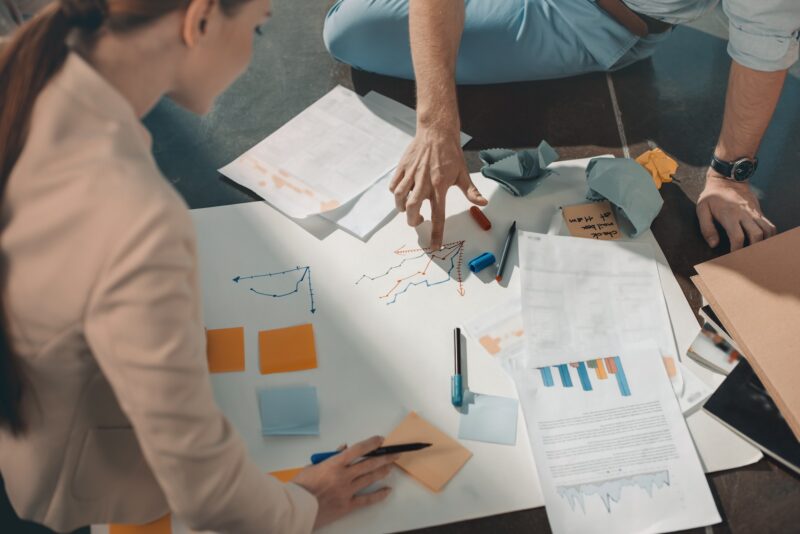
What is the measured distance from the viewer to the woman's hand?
979 mm

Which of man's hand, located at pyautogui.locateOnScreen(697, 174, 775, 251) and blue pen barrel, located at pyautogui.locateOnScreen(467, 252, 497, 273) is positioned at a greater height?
blue pen barrel, located at pyautogui.locateOnScreen(467, 252, 497, 273)

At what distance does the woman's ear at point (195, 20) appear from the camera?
0.73 meters

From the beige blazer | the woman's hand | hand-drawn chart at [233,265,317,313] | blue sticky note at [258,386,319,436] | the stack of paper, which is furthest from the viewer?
the stack of paper

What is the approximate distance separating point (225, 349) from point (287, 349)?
0.10m

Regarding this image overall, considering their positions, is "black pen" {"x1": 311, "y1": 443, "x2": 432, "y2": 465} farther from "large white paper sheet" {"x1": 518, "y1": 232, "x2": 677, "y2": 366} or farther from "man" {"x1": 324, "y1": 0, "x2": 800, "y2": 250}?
"man" {"x1": 324, "y1": 0, "x2": 800, "y2": 250}

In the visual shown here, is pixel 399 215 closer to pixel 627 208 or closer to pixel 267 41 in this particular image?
pixel 627 208

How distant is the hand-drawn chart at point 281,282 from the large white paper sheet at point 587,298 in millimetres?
364

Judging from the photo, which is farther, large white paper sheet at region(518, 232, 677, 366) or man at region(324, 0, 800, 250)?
man at region(324, 0, 800, 250)

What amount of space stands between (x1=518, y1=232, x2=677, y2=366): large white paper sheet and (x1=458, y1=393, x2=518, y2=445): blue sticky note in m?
0.09

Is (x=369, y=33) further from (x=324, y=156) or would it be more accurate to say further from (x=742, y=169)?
(x=742, y=169)

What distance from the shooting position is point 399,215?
4.40ft

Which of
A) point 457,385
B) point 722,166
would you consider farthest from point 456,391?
point 722,166

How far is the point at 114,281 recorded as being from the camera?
65cm

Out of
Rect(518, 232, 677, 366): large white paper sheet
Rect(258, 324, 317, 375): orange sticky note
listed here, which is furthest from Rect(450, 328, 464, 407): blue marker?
Rect(258, 324, 317, 375): orange sticky note
